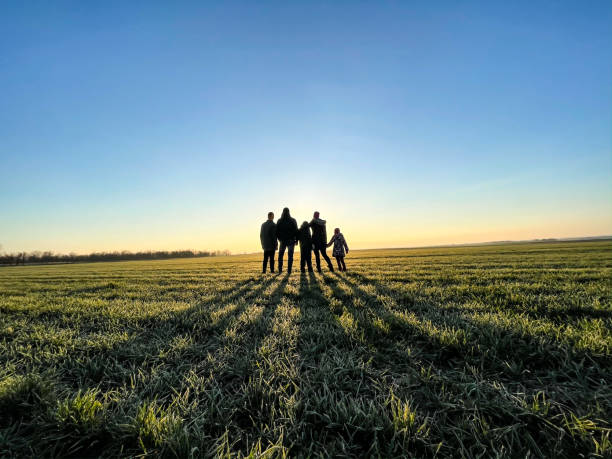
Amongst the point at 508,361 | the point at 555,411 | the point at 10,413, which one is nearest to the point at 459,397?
the point at 555,411

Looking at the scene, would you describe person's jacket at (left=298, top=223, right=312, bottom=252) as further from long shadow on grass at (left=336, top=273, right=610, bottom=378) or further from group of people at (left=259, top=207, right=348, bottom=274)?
long shadow on grass at (left=336, top=273, right=610, bottom=378)

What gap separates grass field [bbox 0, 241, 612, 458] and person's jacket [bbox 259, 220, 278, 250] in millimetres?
6890

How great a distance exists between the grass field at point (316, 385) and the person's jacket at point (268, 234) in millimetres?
6890

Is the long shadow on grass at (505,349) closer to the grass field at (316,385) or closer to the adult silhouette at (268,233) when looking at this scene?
the grass field at (316,385)

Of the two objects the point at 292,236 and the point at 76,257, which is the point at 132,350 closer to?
the point at 292,236

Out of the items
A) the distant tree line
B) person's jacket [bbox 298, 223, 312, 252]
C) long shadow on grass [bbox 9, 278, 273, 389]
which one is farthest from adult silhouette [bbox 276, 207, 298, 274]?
the distant tree line

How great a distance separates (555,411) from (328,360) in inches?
66.3

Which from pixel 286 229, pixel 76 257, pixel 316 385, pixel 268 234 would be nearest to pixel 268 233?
pixel 268 234

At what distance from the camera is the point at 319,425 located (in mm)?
1666

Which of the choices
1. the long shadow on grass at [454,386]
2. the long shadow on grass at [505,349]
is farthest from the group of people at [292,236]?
the long shadow on grass at [505,349]

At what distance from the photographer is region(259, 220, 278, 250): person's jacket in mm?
10852

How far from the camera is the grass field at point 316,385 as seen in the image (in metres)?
1.49

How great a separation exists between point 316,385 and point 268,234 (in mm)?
9042

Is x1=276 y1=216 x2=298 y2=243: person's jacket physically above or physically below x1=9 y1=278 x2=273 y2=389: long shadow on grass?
above
